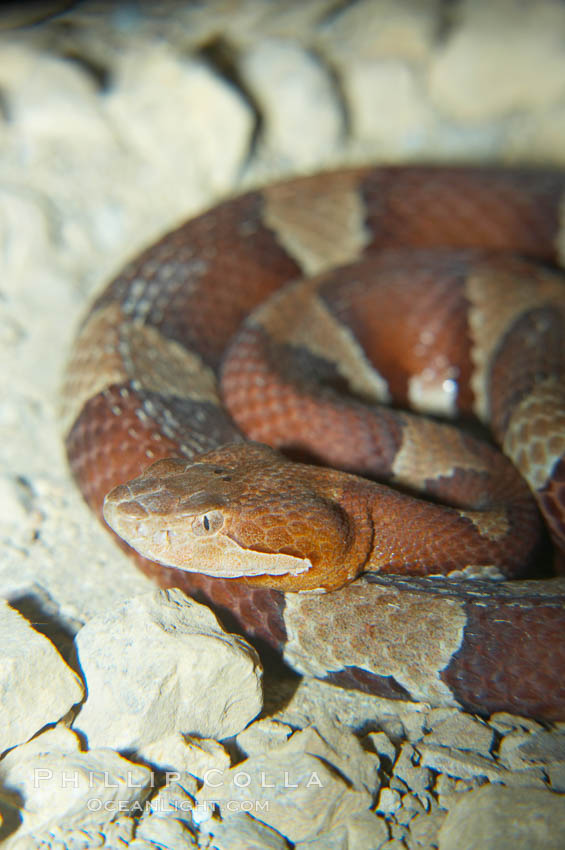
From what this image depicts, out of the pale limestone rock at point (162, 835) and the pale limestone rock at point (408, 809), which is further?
the pale limestone rock at point (408, 809)

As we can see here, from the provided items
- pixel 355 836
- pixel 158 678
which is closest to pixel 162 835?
pixel 158 678

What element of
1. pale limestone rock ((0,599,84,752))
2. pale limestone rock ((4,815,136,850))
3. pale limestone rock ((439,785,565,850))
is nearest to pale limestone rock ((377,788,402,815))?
pale limestone rock ((439,785,565,850))

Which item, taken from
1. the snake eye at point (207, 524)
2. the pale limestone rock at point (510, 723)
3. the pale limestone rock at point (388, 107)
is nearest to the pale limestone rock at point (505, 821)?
the pale limestone rock at point (510, 723)

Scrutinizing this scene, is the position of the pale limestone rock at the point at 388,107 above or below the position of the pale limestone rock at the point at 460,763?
above

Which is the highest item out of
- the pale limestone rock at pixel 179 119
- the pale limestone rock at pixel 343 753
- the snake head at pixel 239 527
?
the pale limestone rock at pixel 179 119

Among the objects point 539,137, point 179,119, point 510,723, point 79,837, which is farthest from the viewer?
point 539,137

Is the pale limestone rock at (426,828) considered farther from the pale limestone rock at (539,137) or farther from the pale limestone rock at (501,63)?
the pale limestone rock at (501,63)

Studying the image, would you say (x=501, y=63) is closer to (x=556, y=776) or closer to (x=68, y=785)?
(x=556, y=776)
